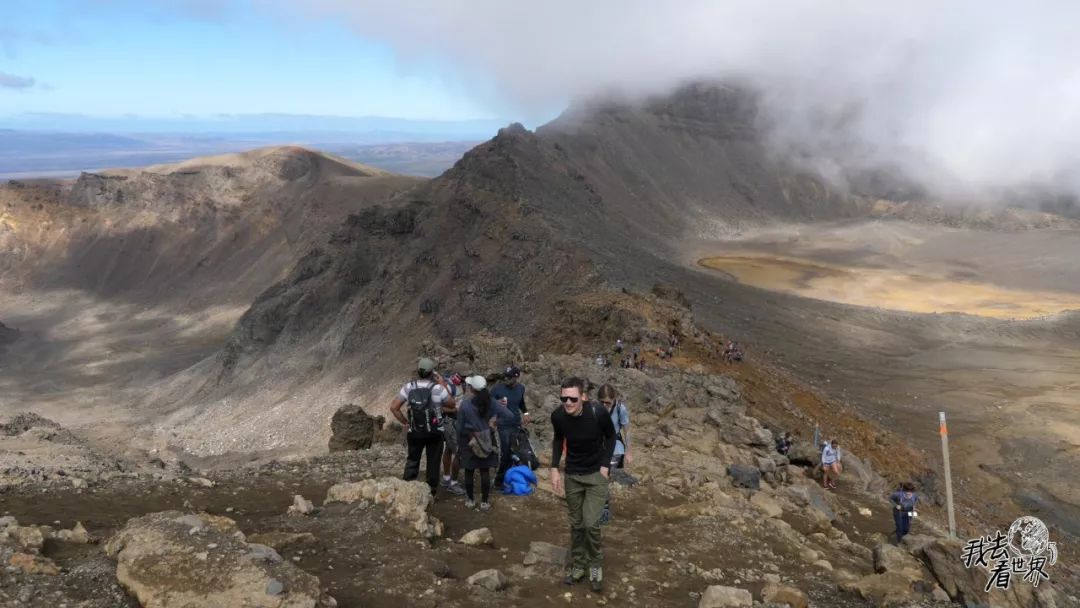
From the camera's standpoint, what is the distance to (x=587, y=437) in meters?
5.98

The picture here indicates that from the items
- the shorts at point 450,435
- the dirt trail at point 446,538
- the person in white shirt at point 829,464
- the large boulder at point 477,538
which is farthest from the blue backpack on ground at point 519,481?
the person in white shirt at point 829,464

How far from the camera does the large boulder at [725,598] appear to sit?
5590 millimetres

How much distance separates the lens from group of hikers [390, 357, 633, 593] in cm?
600

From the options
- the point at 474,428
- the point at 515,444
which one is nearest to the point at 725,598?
the point at 474,428

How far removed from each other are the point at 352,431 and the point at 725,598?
12.2 meters

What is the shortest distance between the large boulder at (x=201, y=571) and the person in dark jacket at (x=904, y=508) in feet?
26.5

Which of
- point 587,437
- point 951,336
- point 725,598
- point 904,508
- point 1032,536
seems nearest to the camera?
point 725,598

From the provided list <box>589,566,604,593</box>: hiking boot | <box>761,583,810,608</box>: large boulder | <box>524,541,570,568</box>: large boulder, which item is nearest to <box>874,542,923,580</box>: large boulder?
<box>761,583,810,608</box>: large boulder

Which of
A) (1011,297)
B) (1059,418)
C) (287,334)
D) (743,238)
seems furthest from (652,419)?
(743,238)

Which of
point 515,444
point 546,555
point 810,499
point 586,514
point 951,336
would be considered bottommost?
point 951,336

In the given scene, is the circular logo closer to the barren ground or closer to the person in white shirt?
the person in white shirt

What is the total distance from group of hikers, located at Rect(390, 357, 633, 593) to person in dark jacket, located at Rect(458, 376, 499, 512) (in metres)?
0.01

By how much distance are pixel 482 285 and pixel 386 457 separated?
20589mm

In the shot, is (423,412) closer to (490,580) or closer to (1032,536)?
(490,580)
